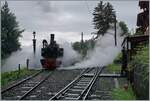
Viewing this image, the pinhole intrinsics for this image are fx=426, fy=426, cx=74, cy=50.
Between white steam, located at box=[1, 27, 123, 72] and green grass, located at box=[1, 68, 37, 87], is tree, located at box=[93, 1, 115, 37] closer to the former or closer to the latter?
white steam, located at box=[1, 27, 123, 72]

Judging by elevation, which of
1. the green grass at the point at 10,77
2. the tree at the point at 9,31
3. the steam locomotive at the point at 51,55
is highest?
the tree at the point at 9,31

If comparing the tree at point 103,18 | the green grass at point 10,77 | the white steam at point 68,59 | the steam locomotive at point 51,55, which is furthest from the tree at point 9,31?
the tree at point 103,18

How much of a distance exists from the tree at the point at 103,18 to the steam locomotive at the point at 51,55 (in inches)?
2258

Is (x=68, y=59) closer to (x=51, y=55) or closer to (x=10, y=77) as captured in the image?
(x=51, y=55)

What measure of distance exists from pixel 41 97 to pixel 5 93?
2054mm

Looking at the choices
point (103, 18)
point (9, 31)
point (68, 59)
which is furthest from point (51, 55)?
point (103, 18)

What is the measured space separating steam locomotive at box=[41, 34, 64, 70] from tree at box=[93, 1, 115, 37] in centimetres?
5735

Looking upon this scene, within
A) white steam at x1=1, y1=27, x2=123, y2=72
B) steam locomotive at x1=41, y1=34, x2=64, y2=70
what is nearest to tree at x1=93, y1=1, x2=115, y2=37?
white steam at x1=1, y1=27, x2=123, y2=72

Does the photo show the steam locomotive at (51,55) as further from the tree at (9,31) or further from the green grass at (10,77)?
the tree at (9,31)

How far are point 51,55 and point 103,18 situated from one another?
62.6m

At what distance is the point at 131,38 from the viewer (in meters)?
21.8

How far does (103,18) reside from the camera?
10044 centimetres

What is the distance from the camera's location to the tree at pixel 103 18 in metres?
98.2

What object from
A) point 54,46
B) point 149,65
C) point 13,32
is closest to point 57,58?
point 54,46
